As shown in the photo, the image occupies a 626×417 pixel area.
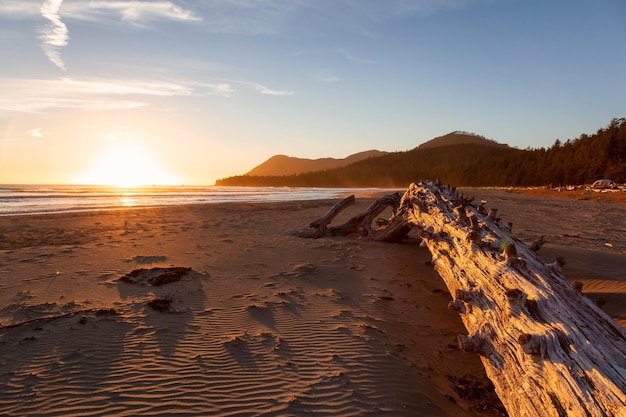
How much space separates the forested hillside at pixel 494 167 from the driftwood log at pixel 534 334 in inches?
1874

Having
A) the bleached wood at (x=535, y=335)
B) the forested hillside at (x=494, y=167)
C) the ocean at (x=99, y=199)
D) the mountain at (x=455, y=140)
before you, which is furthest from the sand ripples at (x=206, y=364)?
the mountain at (x=455, y=140)

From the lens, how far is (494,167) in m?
69.5

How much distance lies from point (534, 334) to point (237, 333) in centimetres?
300

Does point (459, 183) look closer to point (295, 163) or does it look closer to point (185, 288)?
point (185, 288)

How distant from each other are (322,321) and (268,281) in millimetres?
1861

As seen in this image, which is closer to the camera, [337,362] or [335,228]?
[337,362]

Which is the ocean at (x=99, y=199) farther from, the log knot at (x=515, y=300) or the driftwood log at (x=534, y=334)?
the log knot at (x=515, y=300)

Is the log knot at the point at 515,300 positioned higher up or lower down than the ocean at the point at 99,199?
higher up

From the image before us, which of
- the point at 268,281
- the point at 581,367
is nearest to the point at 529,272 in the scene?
the point at 581,367

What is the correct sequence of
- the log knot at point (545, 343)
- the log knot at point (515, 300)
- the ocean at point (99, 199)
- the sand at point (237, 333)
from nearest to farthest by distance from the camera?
1. the log knot at point (545, 343)
2. the sand at point (237, 333)
3. the log knot at point (515, 300)
4. the ocean at point (99, 199)

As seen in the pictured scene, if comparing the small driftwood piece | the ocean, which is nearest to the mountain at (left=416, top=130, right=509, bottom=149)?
the ocean

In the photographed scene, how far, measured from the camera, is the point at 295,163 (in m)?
198

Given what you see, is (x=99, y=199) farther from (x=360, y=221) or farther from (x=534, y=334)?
(x=534, y=334)

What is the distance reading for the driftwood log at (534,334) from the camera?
2.29 m
